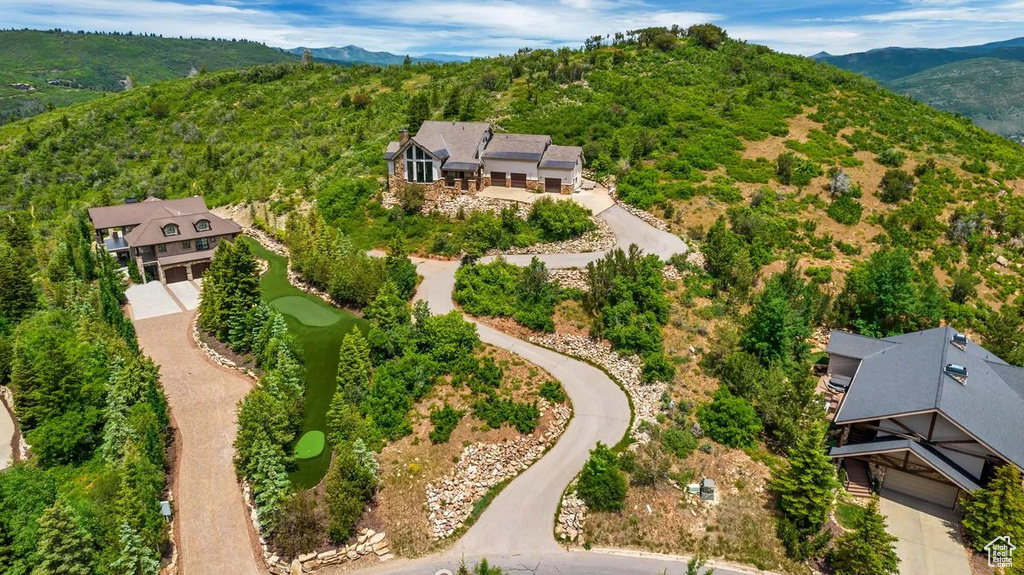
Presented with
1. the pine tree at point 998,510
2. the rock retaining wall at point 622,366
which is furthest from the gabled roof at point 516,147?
the pine tree at point 998,510

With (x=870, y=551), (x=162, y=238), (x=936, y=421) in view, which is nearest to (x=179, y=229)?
(x=162, y=238)

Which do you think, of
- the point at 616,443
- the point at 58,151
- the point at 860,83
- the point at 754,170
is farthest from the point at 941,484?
the point at 58,151

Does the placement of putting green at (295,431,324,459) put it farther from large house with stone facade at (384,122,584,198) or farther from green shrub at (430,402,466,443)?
large house with stone facade at (384,122,584,198)

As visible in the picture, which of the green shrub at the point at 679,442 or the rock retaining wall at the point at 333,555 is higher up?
the green shrub at the point at 679,442

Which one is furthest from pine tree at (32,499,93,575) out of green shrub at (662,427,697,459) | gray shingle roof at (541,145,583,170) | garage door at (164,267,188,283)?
gray shingle roof at (541,145,583,170)

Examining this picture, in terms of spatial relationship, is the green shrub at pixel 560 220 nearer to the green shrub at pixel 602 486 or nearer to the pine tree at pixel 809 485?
the green shrub at pixel 602 486

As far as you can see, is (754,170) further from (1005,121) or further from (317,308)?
(1005,121)

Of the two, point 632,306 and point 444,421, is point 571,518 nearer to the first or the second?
point 444,421
